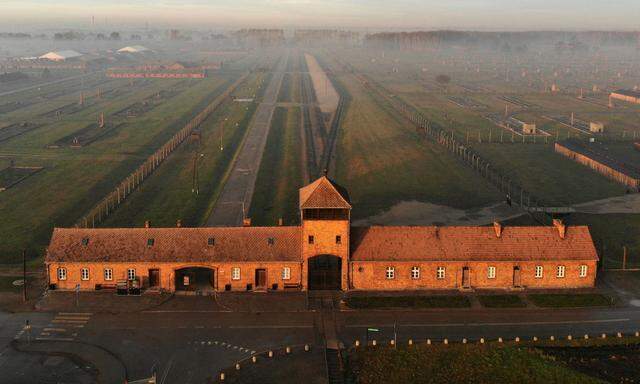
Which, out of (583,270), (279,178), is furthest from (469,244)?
(279,178)

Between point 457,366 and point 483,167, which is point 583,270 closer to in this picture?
point 457,366

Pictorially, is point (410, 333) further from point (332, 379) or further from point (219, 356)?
point (219, 356)

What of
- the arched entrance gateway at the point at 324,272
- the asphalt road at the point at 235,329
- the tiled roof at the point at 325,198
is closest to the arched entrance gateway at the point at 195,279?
the asphalt road at the point at 235,329

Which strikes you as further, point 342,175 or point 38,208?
point 342,175

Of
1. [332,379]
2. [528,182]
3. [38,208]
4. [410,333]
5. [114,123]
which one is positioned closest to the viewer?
[332,379]

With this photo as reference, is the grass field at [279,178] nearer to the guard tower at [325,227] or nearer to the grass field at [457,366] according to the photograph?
the guard tower at [325,227]

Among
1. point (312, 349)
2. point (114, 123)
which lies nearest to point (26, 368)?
point (312, 349)

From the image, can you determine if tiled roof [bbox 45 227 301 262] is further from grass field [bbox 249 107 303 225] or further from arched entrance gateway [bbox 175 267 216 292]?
grass field [bbox 249 107 303 225]

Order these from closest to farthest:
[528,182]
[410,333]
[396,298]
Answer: [410,333] → [396,298] → [528,182]

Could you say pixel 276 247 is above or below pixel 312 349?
above
